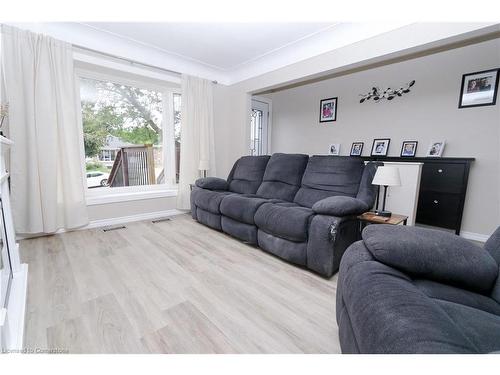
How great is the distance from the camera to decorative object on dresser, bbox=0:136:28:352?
3.29 feet

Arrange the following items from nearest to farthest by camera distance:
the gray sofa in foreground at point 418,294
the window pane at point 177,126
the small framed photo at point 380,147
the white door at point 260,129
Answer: the gray sofa in foreground at point 418,294 → the small framed photo at point 380,147 → the window pane at point 177,126 → the white door at point 260,129

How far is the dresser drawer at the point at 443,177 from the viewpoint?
8.90 ft

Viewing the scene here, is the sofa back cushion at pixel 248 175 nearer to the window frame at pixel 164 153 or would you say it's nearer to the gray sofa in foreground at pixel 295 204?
the gray sofa in foreground at pixel 295 204

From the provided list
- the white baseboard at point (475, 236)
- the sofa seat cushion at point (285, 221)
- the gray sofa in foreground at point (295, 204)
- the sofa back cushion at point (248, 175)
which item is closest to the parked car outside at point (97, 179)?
the gray sofa in foreground at point (295, 204)

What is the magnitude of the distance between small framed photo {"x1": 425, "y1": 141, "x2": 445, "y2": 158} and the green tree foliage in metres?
3.94

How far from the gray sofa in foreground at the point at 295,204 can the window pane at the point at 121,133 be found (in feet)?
3.46

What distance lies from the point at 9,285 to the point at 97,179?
2.01 meters

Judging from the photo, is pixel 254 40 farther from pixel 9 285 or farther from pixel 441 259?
pixel 9 285

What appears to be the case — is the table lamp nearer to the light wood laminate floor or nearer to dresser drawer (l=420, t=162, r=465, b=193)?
the light wood laminate floor

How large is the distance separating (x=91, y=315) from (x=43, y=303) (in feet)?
1.24

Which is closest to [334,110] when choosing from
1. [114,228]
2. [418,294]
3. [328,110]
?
[328,110]

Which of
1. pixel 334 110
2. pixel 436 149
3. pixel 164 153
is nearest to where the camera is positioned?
pixel 436 149

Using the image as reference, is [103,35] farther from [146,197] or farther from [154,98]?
[146,197]

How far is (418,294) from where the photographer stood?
782 millimetres
